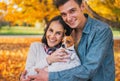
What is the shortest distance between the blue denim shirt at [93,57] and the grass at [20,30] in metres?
2.90

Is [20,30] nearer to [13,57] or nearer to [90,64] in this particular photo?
[13,57]

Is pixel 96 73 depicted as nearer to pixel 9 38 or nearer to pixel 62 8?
pixel 62 8

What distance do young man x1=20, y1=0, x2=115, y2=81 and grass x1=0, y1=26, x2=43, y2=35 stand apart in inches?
111

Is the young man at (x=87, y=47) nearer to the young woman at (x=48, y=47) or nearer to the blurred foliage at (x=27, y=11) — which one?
the young woman at (x=48, y=47)

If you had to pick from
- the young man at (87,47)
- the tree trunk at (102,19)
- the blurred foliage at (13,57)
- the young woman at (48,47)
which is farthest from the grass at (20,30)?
the young man at (87,47)

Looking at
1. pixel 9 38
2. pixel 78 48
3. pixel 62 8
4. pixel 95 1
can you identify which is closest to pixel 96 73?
pixel 78 48

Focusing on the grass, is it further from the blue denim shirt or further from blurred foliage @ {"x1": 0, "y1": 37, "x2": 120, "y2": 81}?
the blue denim shirt

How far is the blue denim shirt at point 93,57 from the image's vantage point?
1938 mm

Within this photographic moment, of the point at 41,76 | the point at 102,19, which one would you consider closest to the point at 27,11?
the point at 102,19

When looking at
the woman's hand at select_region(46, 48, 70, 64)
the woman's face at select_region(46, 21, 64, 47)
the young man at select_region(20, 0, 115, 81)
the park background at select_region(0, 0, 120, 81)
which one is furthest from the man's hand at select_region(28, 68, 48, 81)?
the park background at select_region(0, 0, 120, 81)

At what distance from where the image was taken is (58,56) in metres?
2.05

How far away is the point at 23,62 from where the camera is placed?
199 inches

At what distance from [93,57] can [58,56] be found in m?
0.23

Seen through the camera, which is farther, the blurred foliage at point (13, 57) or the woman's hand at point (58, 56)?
the blurred foliage at point (13, 57)
